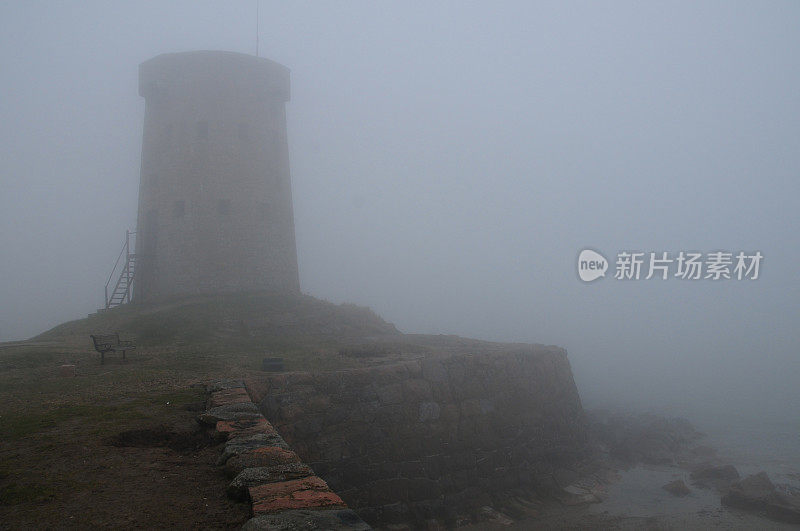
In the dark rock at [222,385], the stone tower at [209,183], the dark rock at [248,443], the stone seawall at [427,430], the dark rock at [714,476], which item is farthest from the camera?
the stone tower at [209,183]

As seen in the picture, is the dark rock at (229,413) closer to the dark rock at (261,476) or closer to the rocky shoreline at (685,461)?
the dark rock at (261,476)

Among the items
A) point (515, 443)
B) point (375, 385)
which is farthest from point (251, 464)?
point (515, 443)

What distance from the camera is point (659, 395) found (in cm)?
3431

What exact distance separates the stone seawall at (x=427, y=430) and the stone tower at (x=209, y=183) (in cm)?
1201

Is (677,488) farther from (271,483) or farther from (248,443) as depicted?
(271,483)

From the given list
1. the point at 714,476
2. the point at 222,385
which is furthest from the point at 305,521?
the point at 714,476

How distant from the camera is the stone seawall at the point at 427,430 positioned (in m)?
10.4

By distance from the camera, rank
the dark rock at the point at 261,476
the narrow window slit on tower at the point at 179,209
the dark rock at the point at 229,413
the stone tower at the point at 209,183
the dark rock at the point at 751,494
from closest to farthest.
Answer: the dark rock at the point at 261,476, the dark rock at the point at 229,413, the dark rock at the point at 751,494, the stone tower at the point at 209,183, the narrow window slit on tower at the point at 179,209

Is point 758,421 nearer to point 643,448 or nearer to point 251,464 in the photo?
point 643,448

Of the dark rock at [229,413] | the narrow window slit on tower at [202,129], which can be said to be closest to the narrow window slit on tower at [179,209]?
the narrow window slit on tower at [202,129]

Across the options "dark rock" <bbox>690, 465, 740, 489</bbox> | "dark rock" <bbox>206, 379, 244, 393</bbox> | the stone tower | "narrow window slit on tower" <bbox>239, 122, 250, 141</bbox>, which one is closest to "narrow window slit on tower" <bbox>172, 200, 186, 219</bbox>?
the stone tower

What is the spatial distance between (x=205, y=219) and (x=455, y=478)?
596 inches

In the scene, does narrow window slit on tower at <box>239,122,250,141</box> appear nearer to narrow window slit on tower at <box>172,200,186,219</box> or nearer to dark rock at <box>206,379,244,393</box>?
narrow window slit on tower at <box>172,200,186,219</box>

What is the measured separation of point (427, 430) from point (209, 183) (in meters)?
15.2
